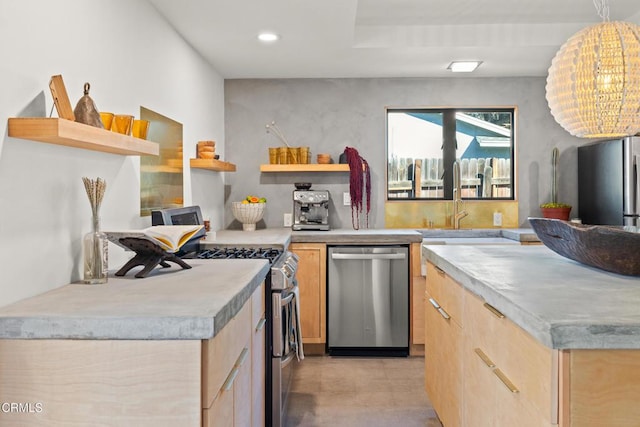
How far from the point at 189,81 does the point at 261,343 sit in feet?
6.44

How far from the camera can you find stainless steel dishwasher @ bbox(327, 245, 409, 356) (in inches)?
Result: 155

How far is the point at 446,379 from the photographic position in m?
2.36

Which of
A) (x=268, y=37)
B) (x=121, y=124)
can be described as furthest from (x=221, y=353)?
(x=268, y=37)

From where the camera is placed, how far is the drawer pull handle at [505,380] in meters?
1.49

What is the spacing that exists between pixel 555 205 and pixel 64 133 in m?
3.94

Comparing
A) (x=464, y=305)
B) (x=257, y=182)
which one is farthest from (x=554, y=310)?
(x=257, y=182)

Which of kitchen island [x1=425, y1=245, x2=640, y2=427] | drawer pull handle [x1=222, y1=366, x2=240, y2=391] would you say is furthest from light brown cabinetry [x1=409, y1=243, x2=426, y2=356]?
drawer pull handle [x1=222, y1=366, x2=240, y2=391]

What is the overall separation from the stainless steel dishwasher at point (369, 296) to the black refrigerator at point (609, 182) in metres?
1.57

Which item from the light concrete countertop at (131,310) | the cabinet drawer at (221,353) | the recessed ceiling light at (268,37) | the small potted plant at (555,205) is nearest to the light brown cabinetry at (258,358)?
the cabinet drawer at (221,353)

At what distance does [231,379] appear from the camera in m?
1.60

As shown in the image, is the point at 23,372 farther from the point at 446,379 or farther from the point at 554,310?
the point at 446,379

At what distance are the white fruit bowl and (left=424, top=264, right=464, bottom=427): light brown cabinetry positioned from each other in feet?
6.08

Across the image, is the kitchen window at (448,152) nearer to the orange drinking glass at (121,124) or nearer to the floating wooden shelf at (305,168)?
the floating wooden shelf at (305,168)

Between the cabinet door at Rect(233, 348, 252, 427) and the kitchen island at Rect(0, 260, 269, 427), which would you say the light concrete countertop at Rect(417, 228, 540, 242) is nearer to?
the cabinet door at Rect(233, 348, 252, 427)
